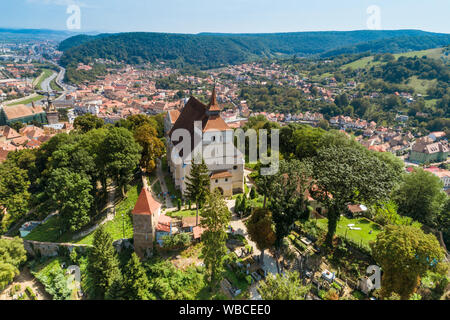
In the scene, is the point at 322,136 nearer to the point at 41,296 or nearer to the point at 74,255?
the point at 74,255

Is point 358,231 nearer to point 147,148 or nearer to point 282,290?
point 282,290

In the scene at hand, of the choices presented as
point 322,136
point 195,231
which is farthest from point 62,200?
point 322,136

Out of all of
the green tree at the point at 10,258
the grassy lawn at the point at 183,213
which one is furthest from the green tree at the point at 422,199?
the green tree at the point at 10,258

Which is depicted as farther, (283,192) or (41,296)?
(41,296)

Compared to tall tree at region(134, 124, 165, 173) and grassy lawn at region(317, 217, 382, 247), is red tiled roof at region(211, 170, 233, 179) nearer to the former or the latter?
tall tree at region(134, 124, 165, 173)

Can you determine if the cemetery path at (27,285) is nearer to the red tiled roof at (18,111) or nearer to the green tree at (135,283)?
the green tree at (135,283)

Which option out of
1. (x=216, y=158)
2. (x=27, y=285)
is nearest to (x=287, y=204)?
(x=216, y=158)

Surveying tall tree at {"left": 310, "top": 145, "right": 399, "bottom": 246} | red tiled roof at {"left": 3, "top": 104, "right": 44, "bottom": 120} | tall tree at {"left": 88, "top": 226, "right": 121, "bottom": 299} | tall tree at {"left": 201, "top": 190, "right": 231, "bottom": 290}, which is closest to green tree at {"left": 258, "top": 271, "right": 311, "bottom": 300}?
tall tree at {"left": 201, "top": 190, "right": 231, "bottom": 290}

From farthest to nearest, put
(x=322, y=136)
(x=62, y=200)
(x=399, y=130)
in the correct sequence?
(x=399, y=130) < (x=322, y=136) < (x=62, y=200)
